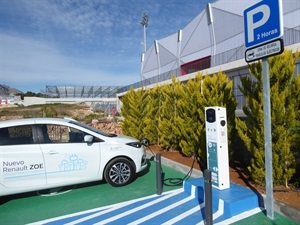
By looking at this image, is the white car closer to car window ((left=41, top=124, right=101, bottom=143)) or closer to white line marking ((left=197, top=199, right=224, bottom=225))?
car window ((left=41, top=124, right=101, bottom=143))

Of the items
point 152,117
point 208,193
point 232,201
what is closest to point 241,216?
point 232,201

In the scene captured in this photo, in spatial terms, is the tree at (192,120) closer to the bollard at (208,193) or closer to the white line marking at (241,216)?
the white line marking at (241,216)

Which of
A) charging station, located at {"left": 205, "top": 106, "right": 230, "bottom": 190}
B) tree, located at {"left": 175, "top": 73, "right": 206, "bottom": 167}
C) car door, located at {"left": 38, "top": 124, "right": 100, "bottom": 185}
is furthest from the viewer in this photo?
tree, located at {"left": 175, "top": 73, "right": 206, "bottom": 167}

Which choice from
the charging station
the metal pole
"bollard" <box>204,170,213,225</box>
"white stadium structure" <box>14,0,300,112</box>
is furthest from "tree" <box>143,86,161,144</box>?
"white stadium structure" <box>14,0,300,112</box>

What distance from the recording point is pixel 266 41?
3.41 meters

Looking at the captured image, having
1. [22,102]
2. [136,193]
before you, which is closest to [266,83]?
[136,193]

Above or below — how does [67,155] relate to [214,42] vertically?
below

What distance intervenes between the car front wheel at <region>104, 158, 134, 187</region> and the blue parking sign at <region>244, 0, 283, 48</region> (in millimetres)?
3542

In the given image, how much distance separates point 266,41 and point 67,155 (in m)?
4.15

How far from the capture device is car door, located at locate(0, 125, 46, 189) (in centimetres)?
450

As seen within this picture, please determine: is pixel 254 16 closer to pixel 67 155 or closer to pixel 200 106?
pixel 200 106

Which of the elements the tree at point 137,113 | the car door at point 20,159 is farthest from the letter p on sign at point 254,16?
the tree at point 137,113

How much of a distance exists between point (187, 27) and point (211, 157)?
37.5 metres

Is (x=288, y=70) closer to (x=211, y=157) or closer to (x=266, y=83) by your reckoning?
(x=266, y=83)
